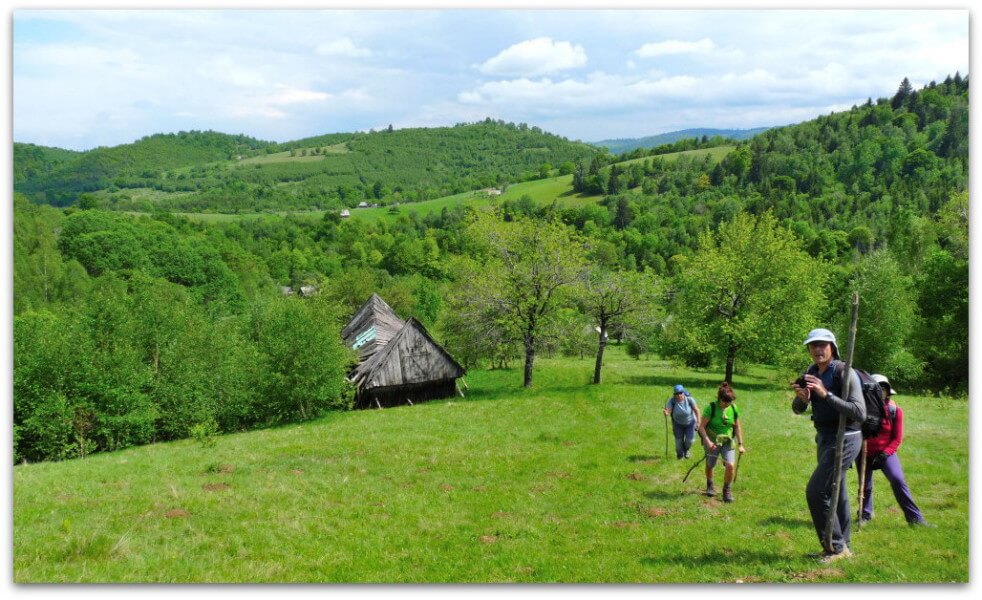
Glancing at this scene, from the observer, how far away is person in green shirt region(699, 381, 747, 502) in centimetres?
1234

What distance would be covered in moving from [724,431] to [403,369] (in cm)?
2787

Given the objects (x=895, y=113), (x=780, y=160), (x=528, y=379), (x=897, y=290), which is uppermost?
(x=895, y=113)

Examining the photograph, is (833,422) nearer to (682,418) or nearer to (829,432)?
(829,432)

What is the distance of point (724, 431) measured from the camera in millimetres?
12492

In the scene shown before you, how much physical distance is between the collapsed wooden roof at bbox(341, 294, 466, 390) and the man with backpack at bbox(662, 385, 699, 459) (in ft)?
77.4

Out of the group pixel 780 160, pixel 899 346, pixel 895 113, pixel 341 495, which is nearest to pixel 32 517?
pixel 341 495

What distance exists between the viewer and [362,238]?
172750 mm

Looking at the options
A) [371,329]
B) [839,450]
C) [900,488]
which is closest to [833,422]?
[839,450]

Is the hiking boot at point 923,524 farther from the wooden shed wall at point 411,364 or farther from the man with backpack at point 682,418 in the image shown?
the wooden shed wall at point 411,364

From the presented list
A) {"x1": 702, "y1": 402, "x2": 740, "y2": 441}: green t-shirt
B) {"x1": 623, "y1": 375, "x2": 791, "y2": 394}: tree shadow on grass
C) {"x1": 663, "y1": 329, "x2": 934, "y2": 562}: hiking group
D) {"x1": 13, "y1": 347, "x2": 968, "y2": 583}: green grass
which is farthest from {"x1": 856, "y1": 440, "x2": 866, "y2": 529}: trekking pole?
{"x1": 623, "y1": 375, "x2": 791, "y2": 394}: tree shadow on grass

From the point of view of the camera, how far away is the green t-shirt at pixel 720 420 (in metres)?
12.5

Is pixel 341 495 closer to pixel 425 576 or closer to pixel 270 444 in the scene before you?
pixel 425 576

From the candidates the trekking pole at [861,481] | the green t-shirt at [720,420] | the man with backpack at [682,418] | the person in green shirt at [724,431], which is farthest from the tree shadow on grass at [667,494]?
the trekking pole at [861,481]

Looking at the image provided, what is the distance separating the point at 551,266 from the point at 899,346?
25.0m
